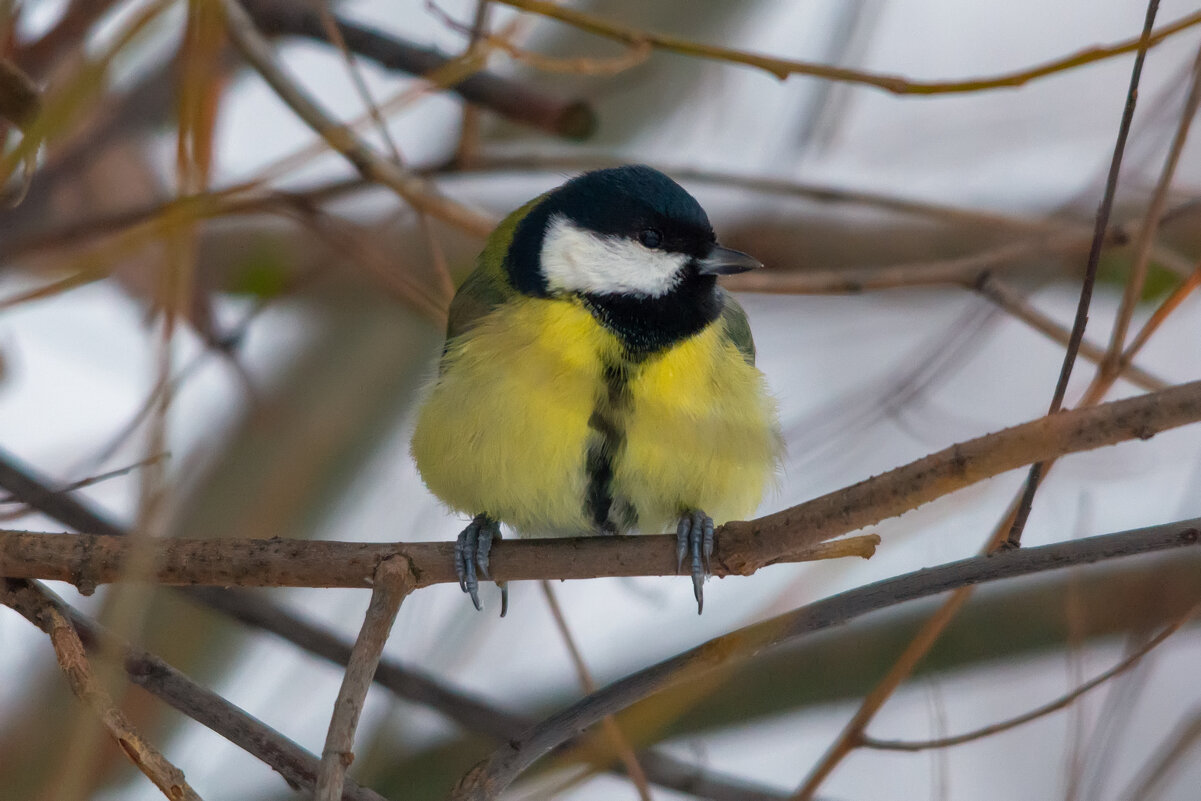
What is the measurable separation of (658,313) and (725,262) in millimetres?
126

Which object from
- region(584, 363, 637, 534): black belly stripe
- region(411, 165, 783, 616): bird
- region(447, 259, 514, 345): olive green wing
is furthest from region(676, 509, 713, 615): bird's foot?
region(447, 259, 514, 345): olive green wing

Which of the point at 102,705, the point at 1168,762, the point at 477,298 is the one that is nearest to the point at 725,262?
the point at 477,298

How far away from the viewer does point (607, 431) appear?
1.63 meters

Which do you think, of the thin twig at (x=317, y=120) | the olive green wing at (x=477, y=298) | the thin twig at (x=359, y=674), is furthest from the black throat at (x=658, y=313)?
the thin twig at (x=359, y=674)

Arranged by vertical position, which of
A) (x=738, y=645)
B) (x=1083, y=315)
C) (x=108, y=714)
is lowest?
(x=108, y=714)

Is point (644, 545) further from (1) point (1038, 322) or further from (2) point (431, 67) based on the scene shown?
(2) point (431, 67)

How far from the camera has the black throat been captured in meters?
1.71

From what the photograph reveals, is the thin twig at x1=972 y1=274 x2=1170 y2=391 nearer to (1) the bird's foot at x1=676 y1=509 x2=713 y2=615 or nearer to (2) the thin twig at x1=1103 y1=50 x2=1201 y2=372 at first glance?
(2) the thin twig at x1=1103 y1=50 x2=1201 y2=372

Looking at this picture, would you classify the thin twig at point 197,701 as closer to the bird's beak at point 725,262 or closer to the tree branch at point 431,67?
the bird's beak at point 725,262

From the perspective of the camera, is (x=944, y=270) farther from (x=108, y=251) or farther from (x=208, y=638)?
(x=208, y=638)

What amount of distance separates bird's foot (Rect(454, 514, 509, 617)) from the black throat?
326mm

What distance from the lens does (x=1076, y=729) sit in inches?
62.0

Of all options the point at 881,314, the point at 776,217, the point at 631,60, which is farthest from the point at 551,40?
the point at 631,60

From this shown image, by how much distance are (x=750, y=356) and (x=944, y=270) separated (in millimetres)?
335
